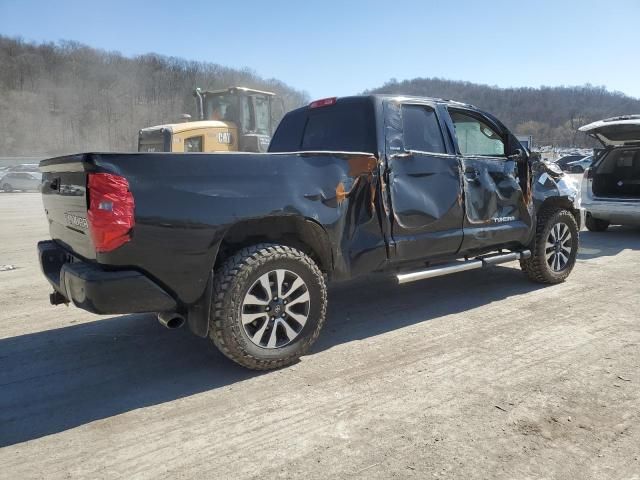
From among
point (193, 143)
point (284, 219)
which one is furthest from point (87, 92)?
point (284, 219)

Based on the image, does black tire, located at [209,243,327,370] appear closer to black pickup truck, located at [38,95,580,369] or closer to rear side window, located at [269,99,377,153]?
black pickup truck, located at [38,95,580,369]

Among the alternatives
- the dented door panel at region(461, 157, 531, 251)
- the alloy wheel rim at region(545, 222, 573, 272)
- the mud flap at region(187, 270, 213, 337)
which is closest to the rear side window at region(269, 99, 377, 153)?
the dented door panel at region(461, 157, 531, 251)

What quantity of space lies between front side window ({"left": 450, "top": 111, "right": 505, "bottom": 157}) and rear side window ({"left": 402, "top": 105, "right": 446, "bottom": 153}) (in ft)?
0.98

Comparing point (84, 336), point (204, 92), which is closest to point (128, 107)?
point (204, 92)

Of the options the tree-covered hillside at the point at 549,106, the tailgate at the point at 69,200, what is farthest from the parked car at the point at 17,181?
the tree-covered hillside at the point at 549,106

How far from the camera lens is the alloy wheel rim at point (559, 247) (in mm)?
5777

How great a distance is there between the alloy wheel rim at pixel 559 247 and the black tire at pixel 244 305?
3235 mm

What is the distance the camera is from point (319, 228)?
381 centimetres

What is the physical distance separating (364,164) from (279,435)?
83.3 inches

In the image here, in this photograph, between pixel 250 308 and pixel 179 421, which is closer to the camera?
pixel 179 421

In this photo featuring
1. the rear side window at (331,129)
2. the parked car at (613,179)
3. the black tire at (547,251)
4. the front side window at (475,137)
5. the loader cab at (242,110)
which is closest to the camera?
the rear side window at (331,129)

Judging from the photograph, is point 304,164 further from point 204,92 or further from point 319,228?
point 204,92

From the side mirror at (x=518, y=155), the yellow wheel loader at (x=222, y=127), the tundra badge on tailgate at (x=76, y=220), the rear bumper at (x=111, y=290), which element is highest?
the yellow wheel loader at (x=222, y=127)

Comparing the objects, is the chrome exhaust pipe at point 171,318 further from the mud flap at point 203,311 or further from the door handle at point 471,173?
the door handle at point 471,173
